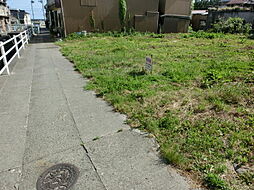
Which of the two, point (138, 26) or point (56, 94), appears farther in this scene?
point (138, 26)

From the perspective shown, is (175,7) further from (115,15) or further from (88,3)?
(88,3)

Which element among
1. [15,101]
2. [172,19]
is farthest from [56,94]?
[172,19]

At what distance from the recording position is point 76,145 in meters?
2.55

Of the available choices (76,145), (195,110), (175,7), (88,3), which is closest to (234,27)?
(175,7)

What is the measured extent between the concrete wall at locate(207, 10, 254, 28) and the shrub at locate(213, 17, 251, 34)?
93 centimetres

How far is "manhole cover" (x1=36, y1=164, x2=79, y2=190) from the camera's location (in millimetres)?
1919

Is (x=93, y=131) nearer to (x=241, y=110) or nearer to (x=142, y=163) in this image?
(x=142, y=163)

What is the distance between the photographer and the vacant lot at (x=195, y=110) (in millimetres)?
2125

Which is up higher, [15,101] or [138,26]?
[138,26]

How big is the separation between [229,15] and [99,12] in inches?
596

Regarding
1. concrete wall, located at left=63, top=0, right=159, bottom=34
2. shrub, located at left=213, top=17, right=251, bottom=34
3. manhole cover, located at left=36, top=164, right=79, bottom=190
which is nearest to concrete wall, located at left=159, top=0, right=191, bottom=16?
concrete wall, located at left=63, top=0, right=159, bottom=34

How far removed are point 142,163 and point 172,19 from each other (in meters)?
20.1

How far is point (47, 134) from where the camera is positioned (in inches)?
110

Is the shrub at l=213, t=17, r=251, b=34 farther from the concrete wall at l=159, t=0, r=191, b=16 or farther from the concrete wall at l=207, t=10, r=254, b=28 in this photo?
the concrete wall at l=159, t=0, r=191, b=16
